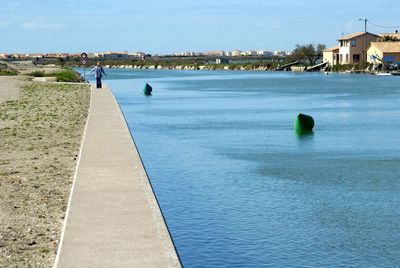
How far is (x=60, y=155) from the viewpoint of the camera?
18500mm

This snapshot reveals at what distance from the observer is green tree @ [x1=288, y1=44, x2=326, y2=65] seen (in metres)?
154

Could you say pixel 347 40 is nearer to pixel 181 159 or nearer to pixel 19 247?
pixel 181 159

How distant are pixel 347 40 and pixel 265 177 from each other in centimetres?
10392

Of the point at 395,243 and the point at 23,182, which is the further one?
the point at 23,182

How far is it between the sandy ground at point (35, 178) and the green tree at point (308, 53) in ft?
410

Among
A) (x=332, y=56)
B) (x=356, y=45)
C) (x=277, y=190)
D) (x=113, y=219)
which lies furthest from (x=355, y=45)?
(x=113, y=219)

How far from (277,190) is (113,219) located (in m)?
5.65

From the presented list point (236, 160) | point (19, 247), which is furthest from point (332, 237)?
point (236, 160)

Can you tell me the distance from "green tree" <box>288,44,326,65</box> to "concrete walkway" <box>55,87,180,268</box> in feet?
457

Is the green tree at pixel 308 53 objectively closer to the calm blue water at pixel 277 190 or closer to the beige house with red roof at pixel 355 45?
the beige house with red roof at pixel 355 45

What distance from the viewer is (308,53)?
508 ft

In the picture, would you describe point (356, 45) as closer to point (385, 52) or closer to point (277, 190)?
point (385, 52)

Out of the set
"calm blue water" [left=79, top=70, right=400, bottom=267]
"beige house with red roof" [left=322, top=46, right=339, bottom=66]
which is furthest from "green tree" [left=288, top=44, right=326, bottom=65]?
"calm blue water" [left=79, top=70, right=400, bottom=267]

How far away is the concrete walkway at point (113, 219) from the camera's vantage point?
8789 millimetres
